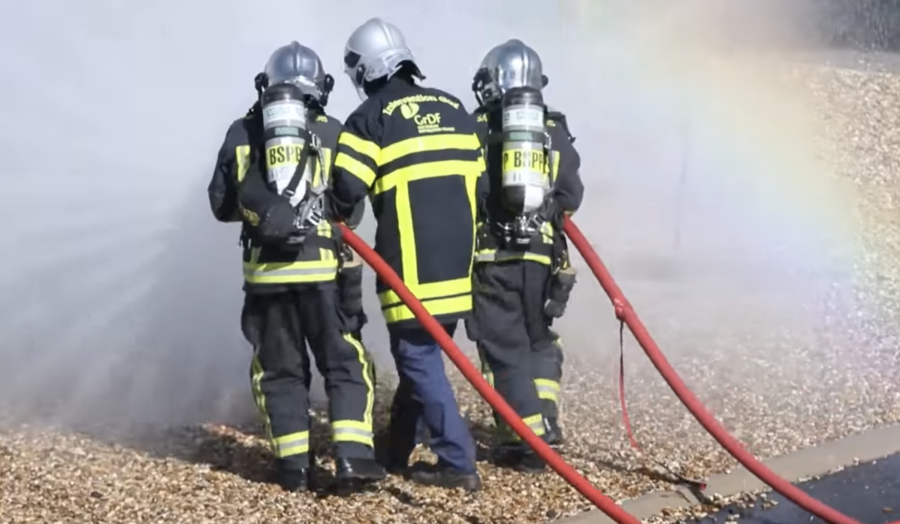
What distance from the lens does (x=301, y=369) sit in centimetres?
482

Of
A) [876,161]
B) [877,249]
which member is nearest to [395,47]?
[877,249]

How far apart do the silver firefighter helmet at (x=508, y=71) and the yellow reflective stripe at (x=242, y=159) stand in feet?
3.76

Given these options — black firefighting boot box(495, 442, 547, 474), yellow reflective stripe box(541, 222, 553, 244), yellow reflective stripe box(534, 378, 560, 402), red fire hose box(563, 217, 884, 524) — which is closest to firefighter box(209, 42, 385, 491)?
black firefighting boot box(495, 442, 547, 474)

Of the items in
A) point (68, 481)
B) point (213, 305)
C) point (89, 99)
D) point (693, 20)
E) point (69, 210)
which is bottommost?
point (68, 481)

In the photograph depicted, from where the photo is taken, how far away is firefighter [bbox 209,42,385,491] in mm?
4555

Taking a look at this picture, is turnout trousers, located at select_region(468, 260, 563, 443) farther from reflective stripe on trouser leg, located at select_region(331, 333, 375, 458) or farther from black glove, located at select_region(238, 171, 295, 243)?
black glove, located at select_region(238, 171, 295, 243)

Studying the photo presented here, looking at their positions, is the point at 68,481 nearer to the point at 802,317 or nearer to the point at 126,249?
the point at 126,249

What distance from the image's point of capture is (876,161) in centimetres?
1355

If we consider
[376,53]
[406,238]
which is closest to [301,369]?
[406,238]

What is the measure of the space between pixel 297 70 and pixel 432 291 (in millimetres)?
989

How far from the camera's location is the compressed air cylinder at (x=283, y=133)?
14.6ft

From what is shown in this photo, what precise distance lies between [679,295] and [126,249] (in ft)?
13.5

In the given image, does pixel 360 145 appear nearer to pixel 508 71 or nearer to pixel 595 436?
pixel 508 71

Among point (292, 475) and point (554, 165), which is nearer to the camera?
point (292, 475)
